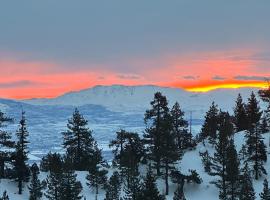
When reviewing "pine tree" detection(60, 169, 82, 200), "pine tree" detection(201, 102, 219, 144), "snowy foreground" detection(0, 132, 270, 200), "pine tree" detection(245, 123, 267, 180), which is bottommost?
"snowy foreground" detection(0, 132, 270, 200)

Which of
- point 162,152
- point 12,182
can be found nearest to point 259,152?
point 162,152

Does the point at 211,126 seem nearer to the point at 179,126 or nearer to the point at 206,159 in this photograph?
the point at 179,126

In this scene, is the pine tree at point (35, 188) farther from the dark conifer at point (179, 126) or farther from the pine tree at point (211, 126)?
the pine tree at point (211, 126)

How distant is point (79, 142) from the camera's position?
89.9m

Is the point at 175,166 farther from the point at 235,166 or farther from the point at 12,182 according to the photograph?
the point at 12,182

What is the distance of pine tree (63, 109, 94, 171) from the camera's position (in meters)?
89.4

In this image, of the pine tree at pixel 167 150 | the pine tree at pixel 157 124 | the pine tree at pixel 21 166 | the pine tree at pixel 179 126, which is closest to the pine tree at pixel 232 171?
the pine tree at pixel 167 150

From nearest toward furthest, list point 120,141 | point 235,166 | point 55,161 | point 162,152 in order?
point 235,166 < point 55,161 < point 162,152 < point 120,141

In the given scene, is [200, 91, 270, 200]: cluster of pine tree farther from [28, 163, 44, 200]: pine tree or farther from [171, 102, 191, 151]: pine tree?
[28, 163, 44, 200]: pine tree

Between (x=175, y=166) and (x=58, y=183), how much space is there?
81.0 ft

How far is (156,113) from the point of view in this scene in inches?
3270

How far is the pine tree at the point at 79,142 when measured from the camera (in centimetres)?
8938

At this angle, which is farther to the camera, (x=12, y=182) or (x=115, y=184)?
(x=12, y=182)

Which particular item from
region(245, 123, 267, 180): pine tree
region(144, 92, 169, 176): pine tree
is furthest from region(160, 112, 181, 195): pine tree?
region(245, 123, 267, 180): pine tree
